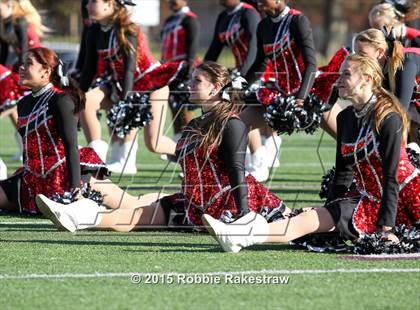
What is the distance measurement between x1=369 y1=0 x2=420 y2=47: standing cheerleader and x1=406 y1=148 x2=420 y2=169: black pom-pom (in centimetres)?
100

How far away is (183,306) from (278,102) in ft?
10.7

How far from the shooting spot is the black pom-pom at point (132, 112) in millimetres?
7781

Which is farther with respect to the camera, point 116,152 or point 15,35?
point 15,35

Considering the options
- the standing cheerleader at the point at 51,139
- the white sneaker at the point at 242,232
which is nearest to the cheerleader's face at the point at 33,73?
the standing cheerleader at the point at 51,139

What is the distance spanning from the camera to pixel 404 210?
477 cm

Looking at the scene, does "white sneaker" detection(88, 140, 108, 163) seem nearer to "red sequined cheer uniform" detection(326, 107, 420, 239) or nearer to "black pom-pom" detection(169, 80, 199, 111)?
"black pom-pom" detection(169, 80, 199, 111)

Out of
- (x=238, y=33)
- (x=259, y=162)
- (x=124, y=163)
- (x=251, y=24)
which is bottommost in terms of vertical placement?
(x=124, y=163)

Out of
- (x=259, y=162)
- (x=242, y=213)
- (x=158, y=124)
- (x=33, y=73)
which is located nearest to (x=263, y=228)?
(x=242, y=213)

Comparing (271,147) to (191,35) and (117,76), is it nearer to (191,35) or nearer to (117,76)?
(117,76)

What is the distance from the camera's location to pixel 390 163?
4586 millimetres

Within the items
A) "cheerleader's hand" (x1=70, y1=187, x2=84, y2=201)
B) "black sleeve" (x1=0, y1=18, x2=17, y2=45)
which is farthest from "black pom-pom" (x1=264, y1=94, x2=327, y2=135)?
"black sleeve" (x1=0, y1=18, x2=17, y2=45)

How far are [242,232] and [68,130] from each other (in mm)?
1385

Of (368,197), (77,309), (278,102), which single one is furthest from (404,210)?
(278,102)

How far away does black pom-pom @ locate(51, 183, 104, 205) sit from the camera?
207 inches
